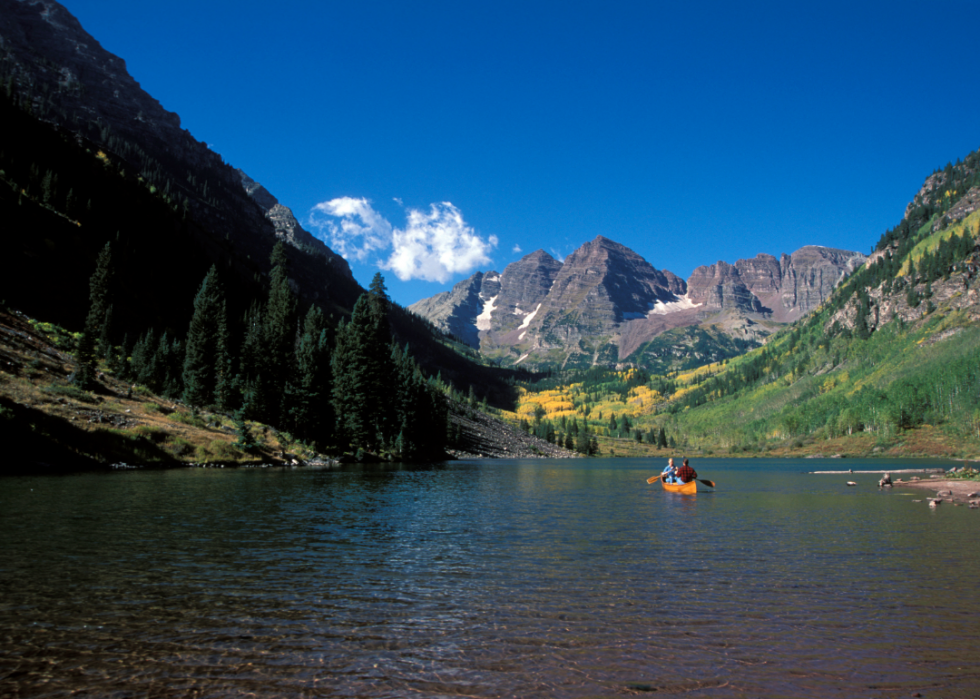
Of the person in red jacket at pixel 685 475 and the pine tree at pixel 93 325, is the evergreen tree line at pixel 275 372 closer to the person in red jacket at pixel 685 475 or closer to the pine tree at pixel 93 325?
the pine tree at pixel 93 325

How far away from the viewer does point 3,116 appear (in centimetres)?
17062

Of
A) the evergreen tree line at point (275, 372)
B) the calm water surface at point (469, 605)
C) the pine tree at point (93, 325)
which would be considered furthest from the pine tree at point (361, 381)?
the calm water surface at point (469, 605)

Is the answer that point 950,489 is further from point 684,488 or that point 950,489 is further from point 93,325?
point 93,325

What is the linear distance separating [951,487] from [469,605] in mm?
64289

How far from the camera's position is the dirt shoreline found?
49.5 meters

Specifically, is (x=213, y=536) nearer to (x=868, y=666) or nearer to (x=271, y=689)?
(x=271, y=689)

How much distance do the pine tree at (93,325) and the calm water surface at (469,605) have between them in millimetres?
36867

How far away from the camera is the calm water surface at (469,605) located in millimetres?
11711

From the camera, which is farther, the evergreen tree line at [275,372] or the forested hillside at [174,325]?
the forested hillside at [174,325]

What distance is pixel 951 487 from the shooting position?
2319 inches

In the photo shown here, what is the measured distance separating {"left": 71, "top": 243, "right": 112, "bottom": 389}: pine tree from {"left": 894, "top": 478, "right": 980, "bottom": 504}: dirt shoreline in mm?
89864

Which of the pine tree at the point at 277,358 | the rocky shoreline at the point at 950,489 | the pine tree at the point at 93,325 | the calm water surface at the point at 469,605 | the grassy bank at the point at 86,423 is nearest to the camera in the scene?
the calm water surface at the point at 469,605

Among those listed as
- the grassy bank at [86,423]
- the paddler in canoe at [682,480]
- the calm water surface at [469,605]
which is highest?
the grassy bank at [86,423]

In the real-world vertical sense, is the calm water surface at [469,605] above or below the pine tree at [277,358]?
below
